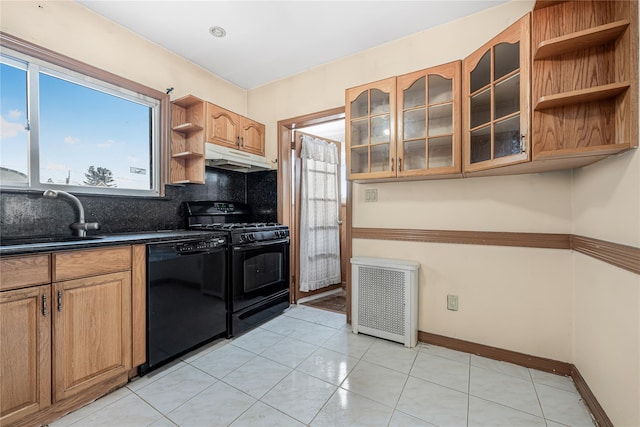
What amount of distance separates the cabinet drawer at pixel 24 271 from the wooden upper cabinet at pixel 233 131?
158cm

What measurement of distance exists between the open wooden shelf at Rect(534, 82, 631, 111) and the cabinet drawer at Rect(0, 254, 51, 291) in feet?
8.69

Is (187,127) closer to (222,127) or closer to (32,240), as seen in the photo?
(222,127)

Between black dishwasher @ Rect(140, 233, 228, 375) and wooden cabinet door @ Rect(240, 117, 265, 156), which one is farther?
A: wooden cabinet door @ Rect(240, 117, 265, 156)

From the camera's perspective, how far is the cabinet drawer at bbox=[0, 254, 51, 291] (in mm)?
1259

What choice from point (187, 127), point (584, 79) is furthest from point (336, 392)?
point (187, 127)

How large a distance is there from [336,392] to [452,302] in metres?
1.18

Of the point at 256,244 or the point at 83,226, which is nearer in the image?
the point at 83,226

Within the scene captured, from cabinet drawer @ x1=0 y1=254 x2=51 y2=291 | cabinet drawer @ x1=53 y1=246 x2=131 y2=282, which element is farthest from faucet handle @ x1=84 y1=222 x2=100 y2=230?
cabinet drawer @ x1=0 y1=254 x2=51 y2=291

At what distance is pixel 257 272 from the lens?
264 cm

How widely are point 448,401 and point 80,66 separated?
3365 mm

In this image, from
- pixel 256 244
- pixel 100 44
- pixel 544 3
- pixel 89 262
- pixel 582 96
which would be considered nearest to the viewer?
pixel 582 96

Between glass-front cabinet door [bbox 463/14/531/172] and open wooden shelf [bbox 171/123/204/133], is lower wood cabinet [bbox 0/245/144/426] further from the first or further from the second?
glass-front cabinet door [bbox 463/14/531/172]

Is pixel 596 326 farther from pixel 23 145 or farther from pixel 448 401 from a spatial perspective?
pixel 23 145

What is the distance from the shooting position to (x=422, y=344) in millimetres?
2283
